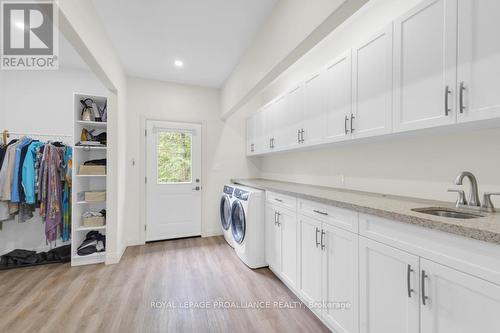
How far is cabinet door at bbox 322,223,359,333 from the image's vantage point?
139 cm

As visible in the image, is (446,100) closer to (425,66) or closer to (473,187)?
(425,66)

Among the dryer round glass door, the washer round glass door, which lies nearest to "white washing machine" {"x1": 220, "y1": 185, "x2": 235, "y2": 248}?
the dryer round glass door

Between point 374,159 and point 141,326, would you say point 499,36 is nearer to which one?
point 374,159

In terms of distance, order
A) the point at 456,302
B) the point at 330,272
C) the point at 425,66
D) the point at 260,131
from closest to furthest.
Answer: the point at 456,302, the point at 425,66, the point at 330,272, the point at 260,131

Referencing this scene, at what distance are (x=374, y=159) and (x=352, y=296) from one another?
1192 millimetres

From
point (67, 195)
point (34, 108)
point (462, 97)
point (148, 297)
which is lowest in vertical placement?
point (148, 297)

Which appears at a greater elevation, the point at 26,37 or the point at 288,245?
the point at 26,37

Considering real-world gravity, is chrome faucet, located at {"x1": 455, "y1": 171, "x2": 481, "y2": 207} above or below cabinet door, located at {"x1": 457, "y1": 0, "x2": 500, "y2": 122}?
below

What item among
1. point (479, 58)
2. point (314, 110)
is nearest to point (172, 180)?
point (314, 110)

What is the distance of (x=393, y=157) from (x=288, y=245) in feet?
4.11

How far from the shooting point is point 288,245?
2193 millimetres

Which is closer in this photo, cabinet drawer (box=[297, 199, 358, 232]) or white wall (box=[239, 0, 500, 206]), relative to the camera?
white wall (box=[239, 0, 500, 206])

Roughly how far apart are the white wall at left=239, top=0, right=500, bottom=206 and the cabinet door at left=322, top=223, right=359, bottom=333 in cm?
71

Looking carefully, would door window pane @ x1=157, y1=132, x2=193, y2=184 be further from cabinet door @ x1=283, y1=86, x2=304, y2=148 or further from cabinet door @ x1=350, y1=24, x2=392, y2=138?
cabinet door @ x1=350, y1=24, x2=392, y2=138
